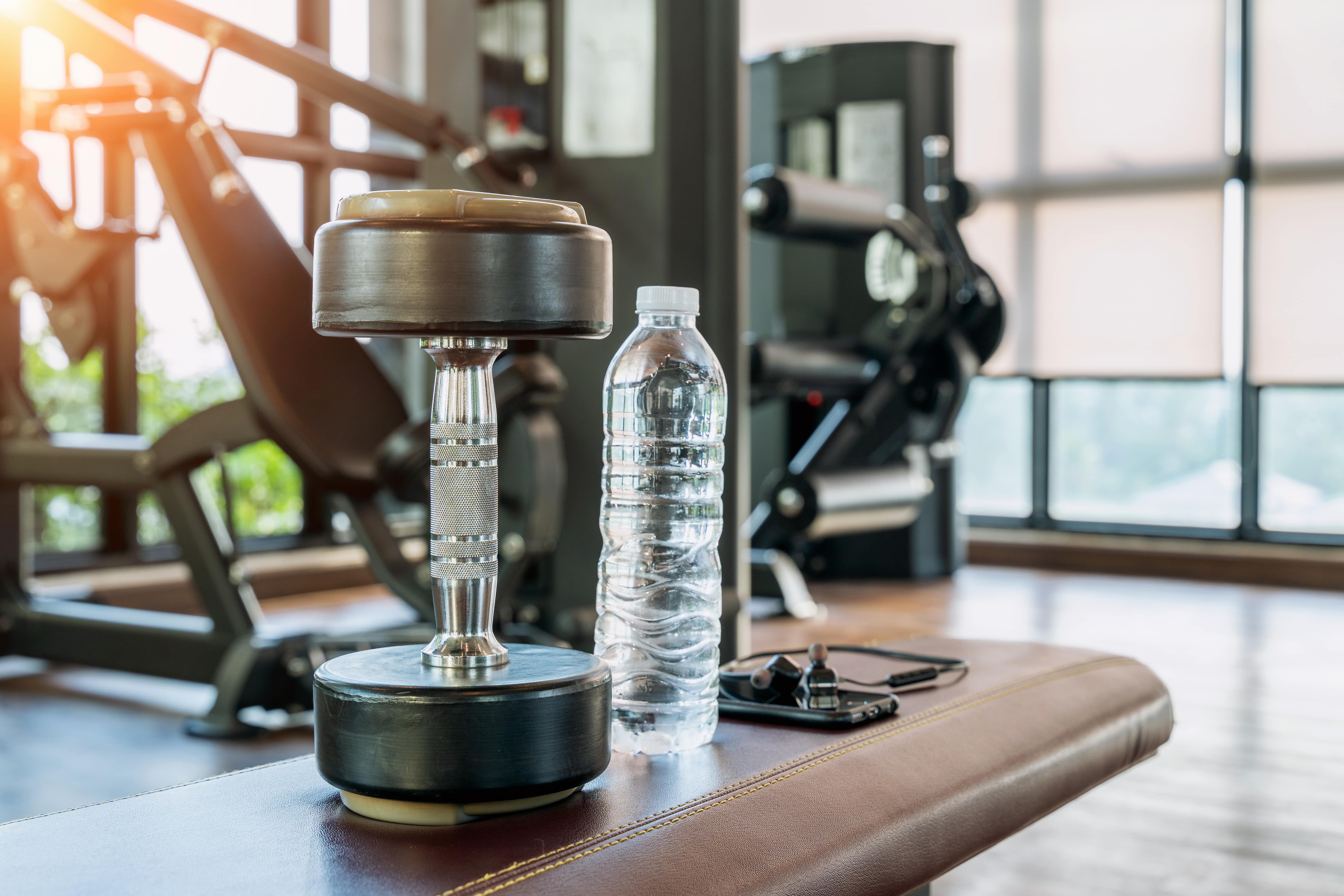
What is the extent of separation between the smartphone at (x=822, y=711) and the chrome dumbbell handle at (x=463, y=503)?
12.1 inches

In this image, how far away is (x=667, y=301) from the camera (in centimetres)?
112

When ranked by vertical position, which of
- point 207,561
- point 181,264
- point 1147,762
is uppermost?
point 181,264

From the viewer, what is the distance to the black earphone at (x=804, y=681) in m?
1.19

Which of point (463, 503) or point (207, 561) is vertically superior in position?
point (463, 503)

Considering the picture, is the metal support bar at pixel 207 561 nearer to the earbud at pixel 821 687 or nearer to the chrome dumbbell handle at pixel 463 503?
the earbud at pixel 821 687

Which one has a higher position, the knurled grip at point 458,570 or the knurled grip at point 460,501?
the knurled grip at point 460,501

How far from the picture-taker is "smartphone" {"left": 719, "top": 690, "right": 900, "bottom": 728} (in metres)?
1.15

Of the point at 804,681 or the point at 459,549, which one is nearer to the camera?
the point at 459,549

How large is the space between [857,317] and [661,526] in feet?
14.3

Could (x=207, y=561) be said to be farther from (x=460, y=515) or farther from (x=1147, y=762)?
(x=460, y=515)

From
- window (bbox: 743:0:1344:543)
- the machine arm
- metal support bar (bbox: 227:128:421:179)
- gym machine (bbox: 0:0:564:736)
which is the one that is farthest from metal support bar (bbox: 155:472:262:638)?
window (bbox: 743:0:1344:543)

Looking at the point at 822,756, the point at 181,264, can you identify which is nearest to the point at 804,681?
the point at 822,756

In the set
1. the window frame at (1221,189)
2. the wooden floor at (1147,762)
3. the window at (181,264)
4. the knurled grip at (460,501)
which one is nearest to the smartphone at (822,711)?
the knurled grip at (460,501)

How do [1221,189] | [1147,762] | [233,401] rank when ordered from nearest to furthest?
1. [1147,762]
2. [233,401]
3. [1221,189]
